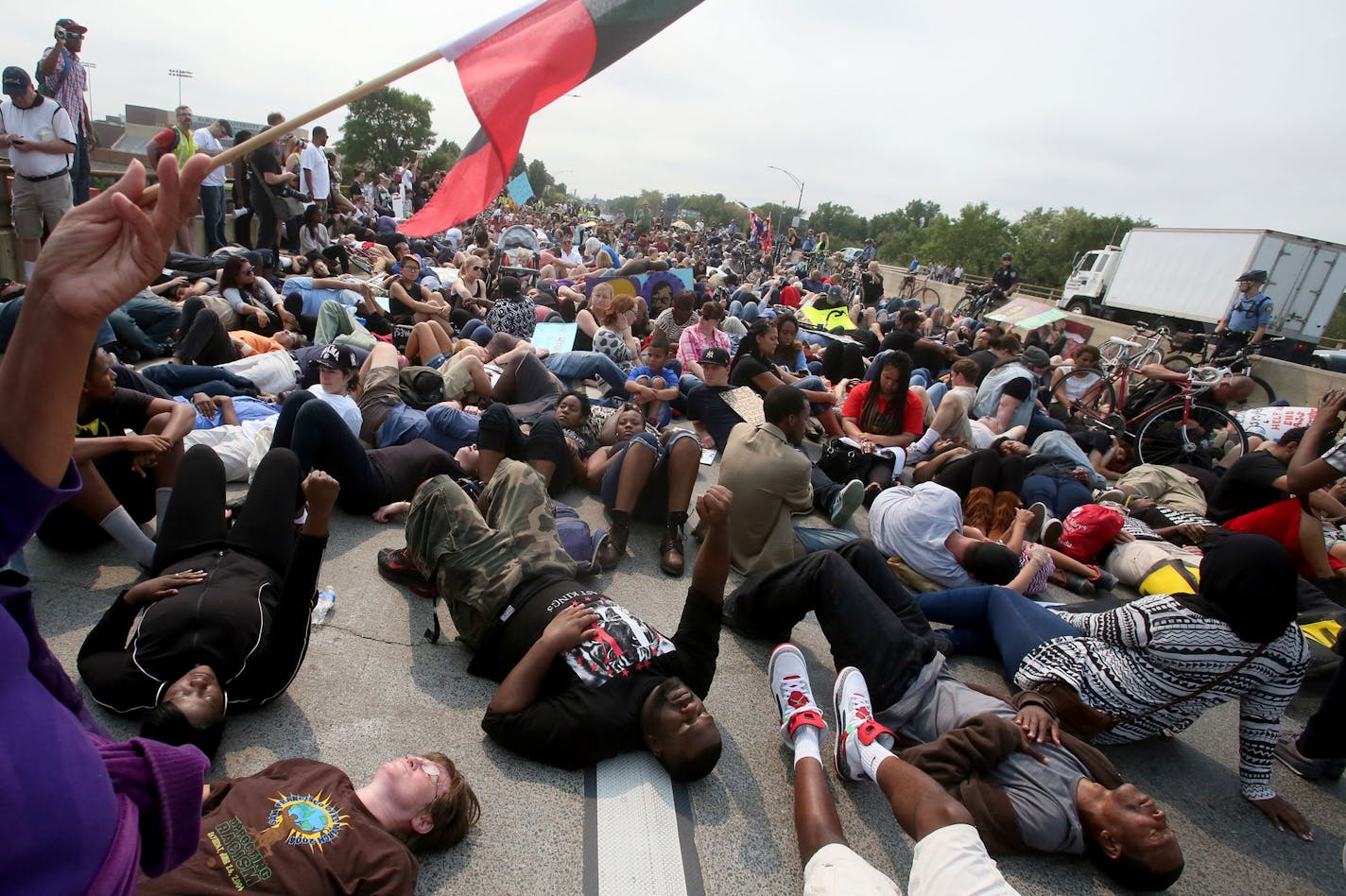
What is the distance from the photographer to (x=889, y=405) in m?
6.39

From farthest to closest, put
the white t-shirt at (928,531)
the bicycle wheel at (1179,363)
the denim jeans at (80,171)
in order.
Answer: the bicycle wheel at (1179,363) → the denim jeans at (80,171) → the white t-shirt at (928,531)

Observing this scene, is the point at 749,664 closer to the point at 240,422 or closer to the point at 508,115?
the point at 508,115

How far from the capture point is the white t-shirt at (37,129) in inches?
260

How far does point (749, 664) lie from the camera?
11.8 ft

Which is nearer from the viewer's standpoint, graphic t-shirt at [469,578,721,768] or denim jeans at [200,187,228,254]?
graphic t-shirt at [469,578,721,768]

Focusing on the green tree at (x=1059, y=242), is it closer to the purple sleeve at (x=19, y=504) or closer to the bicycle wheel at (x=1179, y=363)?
the bicycle wheel at (x=1179, y=363)

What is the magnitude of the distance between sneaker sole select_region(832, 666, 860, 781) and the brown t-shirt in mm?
1691

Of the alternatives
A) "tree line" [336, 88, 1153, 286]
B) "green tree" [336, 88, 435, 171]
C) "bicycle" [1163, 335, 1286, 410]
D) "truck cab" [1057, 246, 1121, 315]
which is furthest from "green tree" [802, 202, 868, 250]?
"bicycle" [1163, 335, 1286, 410]

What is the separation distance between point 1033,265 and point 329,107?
76610mm

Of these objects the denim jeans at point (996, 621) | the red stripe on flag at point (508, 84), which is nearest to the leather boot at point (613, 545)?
the denim jeans at point (996, 621)

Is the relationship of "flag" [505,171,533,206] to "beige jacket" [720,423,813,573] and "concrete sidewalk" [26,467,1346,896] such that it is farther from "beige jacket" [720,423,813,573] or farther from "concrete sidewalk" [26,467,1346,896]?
"concrete sidewalk" [26,467,1346,896]

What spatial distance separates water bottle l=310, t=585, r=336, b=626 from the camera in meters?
3.32

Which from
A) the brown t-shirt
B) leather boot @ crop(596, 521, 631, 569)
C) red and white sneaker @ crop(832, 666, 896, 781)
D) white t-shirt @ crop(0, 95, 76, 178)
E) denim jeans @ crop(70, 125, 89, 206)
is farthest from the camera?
denim jeans @ crop(70, 125, 89, 206)

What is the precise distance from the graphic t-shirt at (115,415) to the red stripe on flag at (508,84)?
2.16 m
